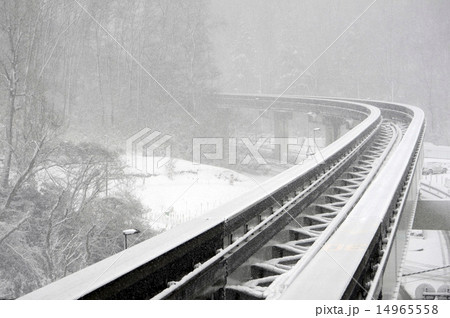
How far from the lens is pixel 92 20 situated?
3375 cm

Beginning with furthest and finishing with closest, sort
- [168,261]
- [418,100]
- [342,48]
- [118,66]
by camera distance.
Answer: [342,48] < [418,100] < [118,66] < [168,261]

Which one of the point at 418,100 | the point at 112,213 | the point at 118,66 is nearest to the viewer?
the point at 112,213

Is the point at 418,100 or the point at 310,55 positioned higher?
the point at 310,55

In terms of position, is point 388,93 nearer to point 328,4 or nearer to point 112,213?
point 328,4

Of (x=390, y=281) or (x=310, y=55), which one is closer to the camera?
(x=390, y=281)

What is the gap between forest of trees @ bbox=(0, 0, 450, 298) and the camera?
42.9ft

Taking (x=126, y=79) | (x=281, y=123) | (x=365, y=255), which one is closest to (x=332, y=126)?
(x=281, y=123)

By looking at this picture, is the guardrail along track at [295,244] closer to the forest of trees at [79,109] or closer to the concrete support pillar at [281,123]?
the forest of trees at [79,109]

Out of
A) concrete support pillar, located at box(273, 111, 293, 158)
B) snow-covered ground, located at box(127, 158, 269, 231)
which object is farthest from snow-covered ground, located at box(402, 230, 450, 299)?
concrete support pillar, located at box(273, 111, 293, 158)

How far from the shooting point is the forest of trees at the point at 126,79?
13.1 meters

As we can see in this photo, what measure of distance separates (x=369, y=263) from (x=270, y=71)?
61155mm

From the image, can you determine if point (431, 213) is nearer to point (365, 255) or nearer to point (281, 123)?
point (365, 255)

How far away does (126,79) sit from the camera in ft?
120
